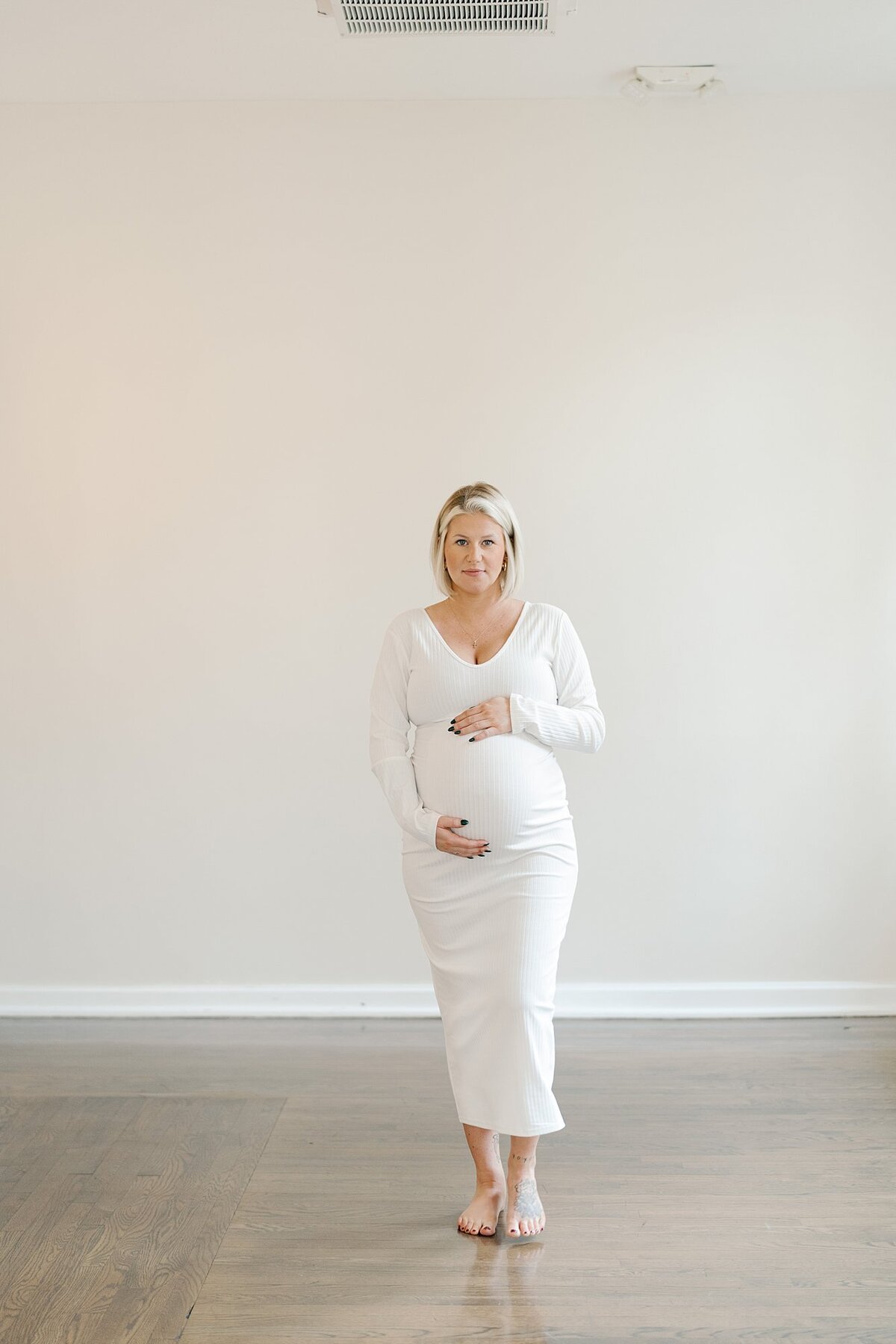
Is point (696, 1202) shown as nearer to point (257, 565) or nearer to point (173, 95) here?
point (257, 565)

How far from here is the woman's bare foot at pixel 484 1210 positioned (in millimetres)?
2328

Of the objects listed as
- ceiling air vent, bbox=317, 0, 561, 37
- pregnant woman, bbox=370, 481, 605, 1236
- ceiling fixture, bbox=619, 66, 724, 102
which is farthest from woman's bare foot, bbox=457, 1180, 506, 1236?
ceiling fixture, bbox=619, 66, 724, 102

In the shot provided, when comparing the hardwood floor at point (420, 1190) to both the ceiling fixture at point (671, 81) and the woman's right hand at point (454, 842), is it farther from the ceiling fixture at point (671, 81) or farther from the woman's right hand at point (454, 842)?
the ceiling fixture at point (671, 81)

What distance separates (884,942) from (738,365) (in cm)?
195

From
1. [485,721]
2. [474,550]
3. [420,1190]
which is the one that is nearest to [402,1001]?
[420,1190]

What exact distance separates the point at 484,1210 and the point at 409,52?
10.1 feet

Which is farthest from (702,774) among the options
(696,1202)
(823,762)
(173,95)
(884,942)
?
(173,95)

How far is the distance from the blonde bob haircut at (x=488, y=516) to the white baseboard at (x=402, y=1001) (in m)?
1.68

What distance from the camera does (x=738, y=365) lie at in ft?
11.5

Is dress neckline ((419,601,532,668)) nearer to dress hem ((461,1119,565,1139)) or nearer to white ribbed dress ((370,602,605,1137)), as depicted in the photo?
white ribbed dress ((370,602,605,1137))

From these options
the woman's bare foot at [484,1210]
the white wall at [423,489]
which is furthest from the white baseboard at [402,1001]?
the woman's bare foot at [484,1210]

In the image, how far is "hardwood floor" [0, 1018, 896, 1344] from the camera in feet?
6.80

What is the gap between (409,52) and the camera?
10.3 ft

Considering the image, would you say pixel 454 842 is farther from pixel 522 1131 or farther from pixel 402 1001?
pixel 402 1001
